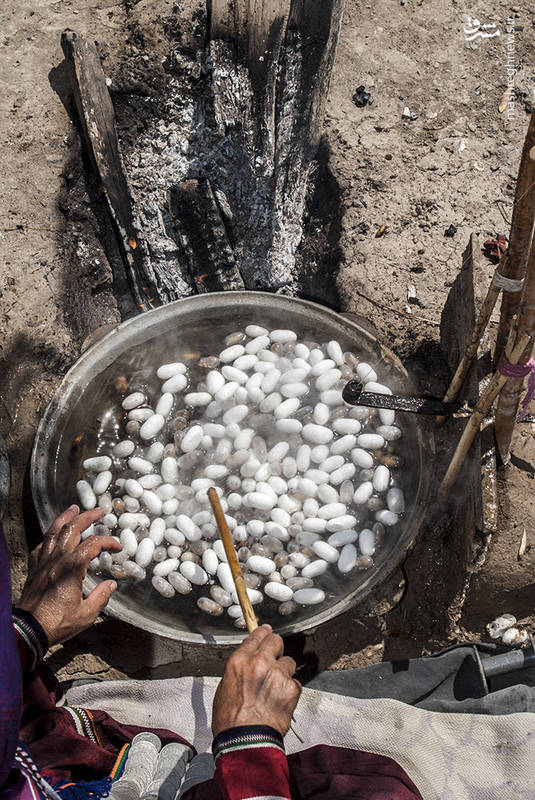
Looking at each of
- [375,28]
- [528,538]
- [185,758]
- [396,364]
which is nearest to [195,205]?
[396,364]

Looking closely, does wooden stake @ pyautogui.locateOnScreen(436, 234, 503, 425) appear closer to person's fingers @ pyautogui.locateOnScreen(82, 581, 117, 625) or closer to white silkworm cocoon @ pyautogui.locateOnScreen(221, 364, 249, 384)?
white silkworm cocoon @ pyautogui.locateOnScreen(221, 364, 249, 384)

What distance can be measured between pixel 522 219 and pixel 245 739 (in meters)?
1.51

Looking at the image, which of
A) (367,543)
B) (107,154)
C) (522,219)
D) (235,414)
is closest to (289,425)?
(235,414)

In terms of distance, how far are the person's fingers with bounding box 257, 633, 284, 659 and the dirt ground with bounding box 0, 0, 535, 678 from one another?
1.02m

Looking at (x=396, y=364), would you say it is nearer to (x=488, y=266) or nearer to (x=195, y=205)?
(x=488, y=266)

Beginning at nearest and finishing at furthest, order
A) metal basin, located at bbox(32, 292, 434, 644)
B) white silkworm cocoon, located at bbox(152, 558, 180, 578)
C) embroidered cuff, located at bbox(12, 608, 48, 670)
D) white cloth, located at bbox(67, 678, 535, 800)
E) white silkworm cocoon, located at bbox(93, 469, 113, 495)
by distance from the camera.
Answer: embroidered cuff, located at bbox(12, 608, 48, 670), white cloth, located at bbox(67, 678, 535, 800), metal basin, located at bbox(32, 292, 434, 644), white silkworm cocoon, located at bbox(152, 558, 180, 578), white silkworm cocoon, located at bbox(93, 469, 113, 495)

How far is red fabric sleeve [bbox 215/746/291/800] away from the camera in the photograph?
1.22 m

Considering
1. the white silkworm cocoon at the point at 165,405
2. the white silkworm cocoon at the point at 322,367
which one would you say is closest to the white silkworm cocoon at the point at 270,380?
the white silkworm cocoon at the point at 322,367

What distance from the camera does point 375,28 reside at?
3553 millimetres

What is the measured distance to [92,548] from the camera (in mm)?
1871

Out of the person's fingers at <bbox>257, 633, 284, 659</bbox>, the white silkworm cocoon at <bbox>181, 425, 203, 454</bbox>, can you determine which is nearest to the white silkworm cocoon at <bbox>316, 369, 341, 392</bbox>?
the white silkworm cocoon at <bbox>181, 425, 203, 454</bbox>

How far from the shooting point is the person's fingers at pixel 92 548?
1823 mm

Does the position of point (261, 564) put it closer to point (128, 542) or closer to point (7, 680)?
point (128, 542)

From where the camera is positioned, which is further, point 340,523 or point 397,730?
point 340,523
